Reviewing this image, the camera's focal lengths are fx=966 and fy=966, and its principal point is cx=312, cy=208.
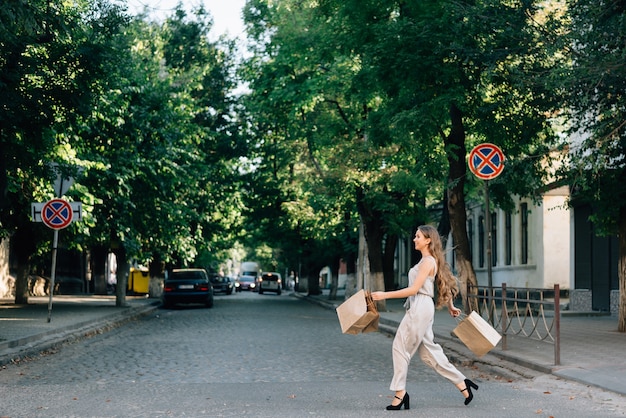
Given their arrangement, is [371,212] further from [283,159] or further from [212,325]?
[212,325]

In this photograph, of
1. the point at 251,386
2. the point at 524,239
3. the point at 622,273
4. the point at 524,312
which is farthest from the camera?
the point at 524,239

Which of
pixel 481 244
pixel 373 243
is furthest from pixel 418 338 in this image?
pixel 481 244

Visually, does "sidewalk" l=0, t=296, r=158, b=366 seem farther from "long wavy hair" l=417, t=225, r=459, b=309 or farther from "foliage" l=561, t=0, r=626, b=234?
"foliage" l=561, t=0, r=626, b=234

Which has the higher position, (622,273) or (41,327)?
(622,273)

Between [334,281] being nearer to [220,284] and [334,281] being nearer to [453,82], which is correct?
[220,284]

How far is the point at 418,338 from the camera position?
8805 millimetres

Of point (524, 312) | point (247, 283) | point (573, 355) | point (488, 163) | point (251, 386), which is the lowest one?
point (251, 386)

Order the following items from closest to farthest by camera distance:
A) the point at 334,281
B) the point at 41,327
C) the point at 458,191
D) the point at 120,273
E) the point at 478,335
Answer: the point at 478,335, the point at 458,191, the point at 41,327, the point at 120,273, the point at 334,281

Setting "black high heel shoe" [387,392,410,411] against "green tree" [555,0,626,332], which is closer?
"black high heel shoe" [387,392,410,411]

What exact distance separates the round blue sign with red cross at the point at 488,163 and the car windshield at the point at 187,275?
77.0 ft

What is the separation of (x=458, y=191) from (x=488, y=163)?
3243 mm

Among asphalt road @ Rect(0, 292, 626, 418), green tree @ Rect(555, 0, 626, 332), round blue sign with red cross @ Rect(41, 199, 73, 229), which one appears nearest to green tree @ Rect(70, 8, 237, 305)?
round blue sign with red cross @ Rect(41, 199, 73, 229)

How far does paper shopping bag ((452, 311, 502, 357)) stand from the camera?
9.12 metres

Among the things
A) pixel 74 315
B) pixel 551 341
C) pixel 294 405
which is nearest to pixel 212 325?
pixel 74 315
